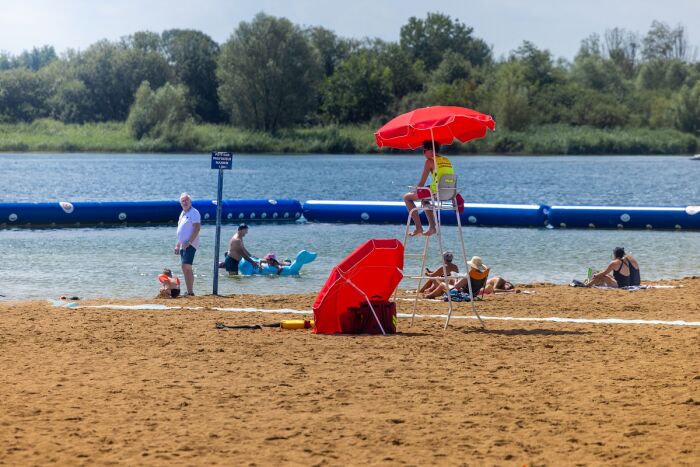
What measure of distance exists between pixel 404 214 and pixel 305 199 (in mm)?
16306

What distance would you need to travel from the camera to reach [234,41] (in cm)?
9494

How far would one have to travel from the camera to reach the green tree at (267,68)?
94188mm

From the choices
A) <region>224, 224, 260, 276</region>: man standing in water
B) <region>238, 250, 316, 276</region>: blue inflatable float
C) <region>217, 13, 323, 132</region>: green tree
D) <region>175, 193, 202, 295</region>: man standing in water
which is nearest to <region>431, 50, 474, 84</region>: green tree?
<region>217, 13, 323, 132</region>: green tree

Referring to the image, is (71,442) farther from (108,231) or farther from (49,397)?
(108,231)

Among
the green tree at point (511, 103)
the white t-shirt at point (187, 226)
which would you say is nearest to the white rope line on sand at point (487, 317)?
the white t-shirt at point (187, 226)

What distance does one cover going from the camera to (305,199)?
1927 inches

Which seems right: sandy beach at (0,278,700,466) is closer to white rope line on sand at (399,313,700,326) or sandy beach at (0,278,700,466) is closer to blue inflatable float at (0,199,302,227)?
white rope line on sand at (399,313,700,326)

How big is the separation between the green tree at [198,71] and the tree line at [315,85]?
10cm

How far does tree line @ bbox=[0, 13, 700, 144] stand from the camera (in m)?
94.6

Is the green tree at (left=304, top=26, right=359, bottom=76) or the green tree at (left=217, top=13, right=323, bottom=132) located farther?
the green tree at (left=304, top=26, right=359, bottom=76)

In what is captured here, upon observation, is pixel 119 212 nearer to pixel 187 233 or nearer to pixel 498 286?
pixel 187 233

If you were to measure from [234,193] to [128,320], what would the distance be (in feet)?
131

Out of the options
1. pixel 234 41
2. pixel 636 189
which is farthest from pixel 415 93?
pixel 636 189

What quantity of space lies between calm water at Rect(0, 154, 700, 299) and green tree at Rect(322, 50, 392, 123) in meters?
6.07
